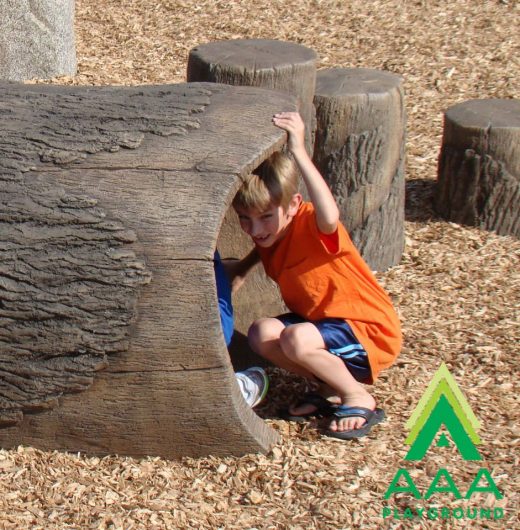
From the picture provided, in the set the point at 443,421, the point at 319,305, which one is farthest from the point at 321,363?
the point at 443,421

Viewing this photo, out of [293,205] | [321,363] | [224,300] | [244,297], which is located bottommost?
[244,297]

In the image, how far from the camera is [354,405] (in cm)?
369

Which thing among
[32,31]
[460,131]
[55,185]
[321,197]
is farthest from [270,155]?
[32,31]

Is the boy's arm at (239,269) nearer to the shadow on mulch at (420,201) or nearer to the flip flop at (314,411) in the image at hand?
the flip flop at (314,411)

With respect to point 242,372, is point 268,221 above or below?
above

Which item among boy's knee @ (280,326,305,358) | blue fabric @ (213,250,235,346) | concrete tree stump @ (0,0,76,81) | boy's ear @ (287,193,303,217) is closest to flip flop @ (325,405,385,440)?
boy's knee @ (280,326,305,358)

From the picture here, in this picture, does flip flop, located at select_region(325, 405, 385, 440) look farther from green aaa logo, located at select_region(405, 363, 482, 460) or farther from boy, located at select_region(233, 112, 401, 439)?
green aaa logo, located at select_region(405, 363, 482, 460)

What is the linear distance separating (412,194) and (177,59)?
7.68ft

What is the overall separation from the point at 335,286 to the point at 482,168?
69.4 inches

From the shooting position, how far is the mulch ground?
3.23 meters

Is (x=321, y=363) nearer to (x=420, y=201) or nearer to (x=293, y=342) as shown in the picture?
(x=293, y=342)

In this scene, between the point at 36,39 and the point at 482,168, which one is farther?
the point at 36,39

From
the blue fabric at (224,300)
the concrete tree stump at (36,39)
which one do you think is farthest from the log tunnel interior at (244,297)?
the concrete tree stump at (36,39)

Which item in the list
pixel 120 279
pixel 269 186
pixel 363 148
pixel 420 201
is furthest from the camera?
pixel 420 201
